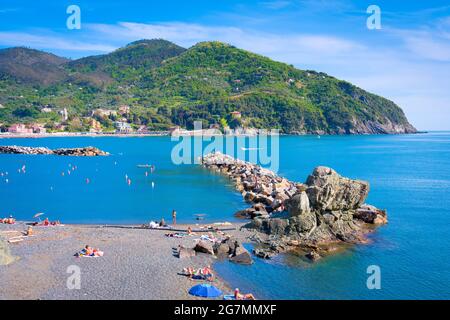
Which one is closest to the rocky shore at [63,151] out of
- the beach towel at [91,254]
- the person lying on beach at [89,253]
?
the person lying on beach at [89,253]

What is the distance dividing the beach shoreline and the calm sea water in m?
3.73

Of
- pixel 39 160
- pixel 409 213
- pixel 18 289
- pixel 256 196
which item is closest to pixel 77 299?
pixel 18 289

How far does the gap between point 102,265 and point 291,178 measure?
49.8 m

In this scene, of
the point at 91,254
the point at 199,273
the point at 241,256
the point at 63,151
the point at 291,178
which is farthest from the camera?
the point at 63,151

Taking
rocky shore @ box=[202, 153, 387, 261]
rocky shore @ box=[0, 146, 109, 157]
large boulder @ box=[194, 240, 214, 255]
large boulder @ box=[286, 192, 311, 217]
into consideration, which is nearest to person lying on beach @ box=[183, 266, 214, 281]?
large boulder @ box=[194, 240, 214, 255]

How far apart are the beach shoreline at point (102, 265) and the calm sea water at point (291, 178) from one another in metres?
3.73

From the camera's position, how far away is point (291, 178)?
72188mm

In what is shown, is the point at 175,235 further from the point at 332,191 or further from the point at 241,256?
the point at 332,191

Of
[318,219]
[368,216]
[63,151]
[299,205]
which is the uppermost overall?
[63,151]

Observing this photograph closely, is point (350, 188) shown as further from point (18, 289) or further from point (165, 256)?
point (18, 289)

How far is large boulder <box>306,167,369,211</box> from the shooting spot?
114ft

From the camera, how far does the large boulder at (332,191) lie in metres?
34.7

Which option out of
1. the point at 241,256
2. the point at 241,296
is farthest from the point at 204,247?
the point at 241,296

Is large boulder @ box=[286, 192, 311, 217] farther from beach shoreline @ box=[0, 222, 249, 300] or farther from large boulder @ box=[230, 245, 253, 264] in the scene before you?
large boulder @ box=[230, 245, 253, 264]
